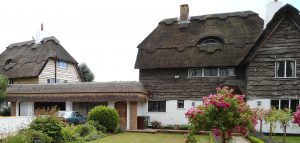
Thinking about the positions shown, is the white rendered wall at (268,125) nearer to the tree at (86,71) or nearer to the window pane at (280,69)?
the window pane at (280,69)

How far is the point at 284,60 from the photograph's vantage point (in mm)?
26688

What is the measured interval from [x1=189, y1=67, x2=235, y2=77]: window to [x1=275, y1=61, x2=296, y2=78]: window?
467 cm

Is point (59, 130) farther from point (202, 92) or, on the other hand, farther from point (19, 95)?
point (19, 95)

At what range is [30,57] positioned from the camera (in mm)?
41812

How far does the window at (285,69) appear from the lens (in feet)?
87.4

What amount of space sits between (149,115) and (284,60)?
12.7m

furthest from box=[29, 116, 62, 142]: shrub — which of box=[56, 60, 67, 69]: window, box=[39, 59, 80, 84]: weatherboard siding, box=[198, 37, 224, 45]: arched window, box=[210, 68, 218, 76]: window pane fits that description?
box=[56, 60, 67, 69]: window

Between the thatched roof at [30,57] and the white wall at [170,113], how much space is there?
13149 millimetres

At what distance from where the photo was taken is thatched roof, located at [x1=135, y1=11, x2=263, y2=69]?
3123 cm

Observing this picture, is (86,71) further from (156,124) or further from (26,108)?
(156,124)

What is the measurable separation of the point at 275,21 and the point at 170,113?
11842 millimetres

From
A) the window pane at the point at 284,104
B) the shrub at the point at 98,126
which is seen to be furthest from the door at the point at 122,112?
the window pane at the point at 284,104

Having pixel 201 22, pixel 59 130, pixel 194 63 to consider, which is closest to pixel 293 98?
pixel 194 63

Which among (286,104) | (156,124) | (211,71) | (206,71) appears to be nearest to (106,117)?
(156,124)
